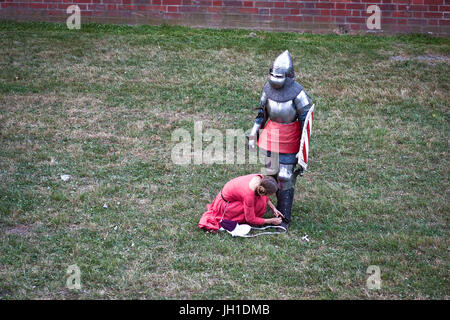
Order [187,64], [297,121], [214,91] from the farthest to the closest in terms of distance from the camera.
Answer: [187,64] < [214,91] < [297,121]

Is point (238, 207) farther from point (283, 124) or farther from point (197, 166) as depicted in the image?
point (197, 166)

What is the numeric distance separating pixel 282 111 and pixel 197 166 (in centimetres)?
192

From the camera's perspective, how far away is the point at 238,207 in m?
5.54

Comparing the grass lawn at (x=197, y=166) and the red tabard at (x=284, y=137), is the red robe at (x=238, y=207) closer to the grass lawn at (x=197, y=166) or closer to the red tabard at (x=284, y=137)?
the grass lawn at (x=197, y=166)

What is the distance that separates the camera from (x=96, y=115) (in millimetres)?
8211

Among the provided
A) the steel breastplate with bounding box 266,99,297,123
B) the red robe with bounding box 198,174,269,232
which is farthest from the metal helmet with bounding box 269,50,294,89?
the red robe with bounding box 198,174,269,232

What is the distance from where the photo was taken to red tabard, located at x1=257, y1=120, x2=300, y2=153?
5.50 m

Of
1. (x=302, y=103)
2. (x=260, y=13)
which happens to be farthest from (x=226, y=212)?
(x=260, y=13)

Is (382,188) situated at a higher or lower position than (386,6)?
lower

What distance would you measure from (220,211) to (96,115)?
3.43m

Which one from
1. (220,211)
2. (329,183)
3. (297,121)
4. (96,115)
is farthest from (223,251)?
(96,115)

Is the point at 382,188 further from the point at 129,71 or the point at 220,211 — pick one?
the point at 129,71

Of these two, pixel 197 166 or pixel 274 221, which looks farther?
pixel 197 166

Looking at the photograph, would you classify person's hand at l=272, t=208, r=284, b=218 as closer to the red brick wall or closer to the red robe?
the red robe
